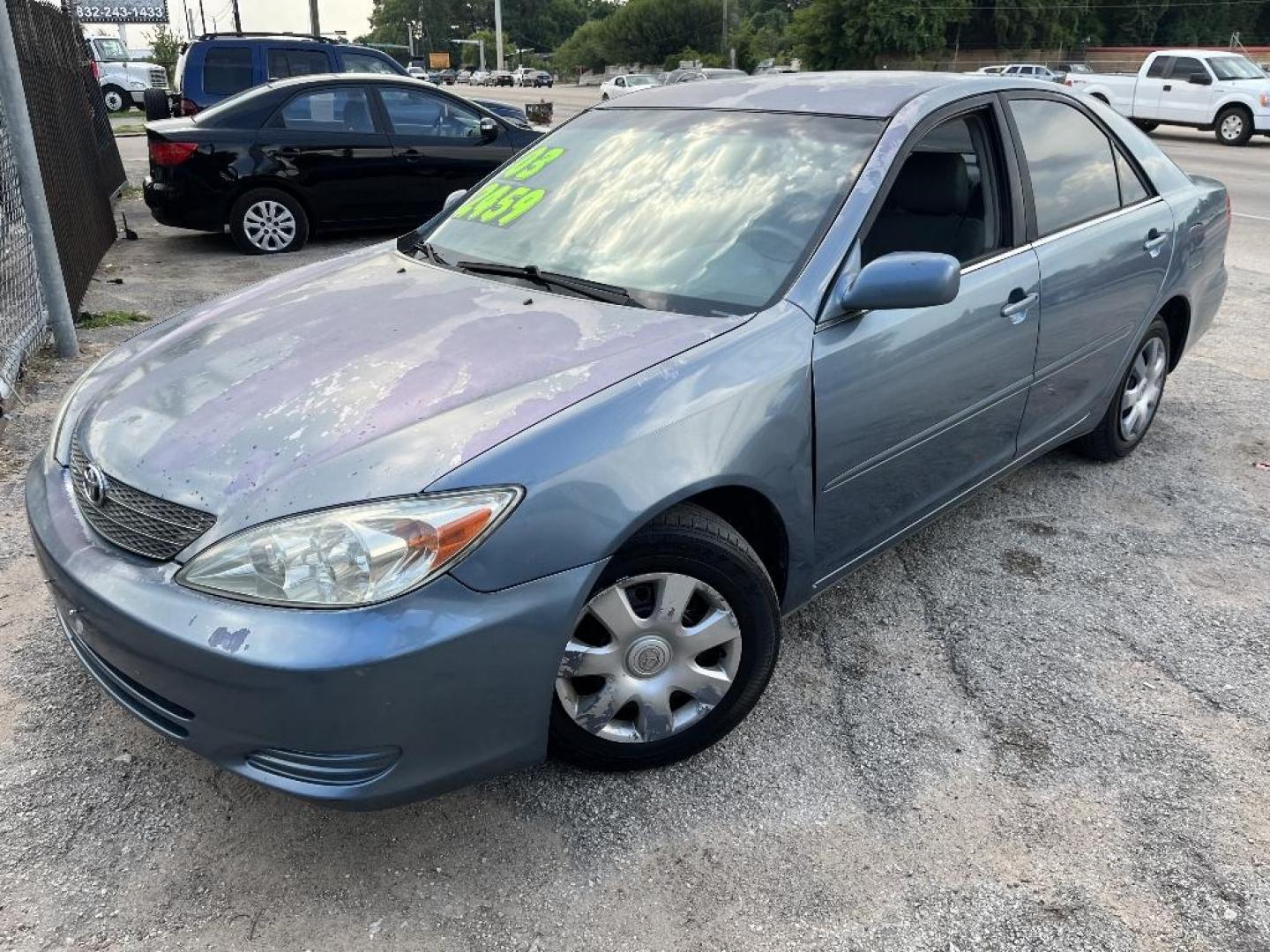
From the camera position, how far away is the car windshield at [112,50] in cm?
2881

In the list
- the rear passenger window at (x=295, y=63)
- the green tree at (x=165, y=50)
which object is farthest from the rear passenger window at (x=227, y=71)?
the green tree at (x=165, y=50)

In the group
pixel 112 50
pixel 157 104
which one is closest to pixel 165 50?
pixel 112 50

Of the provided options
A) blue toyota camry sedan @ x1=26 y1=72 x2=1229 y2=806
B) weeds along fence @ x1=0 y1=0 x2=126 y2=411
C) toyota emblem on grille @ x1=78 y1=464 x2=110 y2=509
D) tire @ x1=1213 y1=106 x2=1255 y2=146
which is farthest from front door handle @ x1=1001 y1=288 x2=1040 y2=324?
tire @ x1=1213 y1=106 x2=1255 y2=146

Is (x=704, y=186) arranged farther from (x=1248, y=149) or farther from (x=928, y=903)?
(x=1248, y=149)

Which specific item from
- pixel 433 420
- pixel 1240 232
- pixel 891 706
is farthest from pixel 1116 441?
pixel 1240 232

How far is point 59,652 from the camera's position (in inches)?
116

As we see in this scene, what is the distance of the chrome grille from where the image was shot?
2.07 meters

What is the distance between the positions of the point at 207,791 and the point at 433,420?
1.11 m

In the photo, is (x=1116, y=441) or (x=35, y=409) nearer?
(x=1116, y=441)

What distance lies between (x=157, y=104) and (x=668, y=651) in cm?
1314

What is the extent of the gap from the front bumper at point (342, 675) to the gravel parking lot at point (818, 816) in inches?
12.8

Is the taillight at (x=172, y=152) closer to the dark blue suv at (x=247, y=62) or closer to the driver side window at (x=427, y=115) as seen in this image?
the driver side window at (x=427, y=115)

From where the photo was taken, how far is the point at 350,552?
1934 mm

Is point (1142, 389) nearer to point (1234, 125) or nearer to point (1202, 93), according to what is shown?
point (1234, 125)
